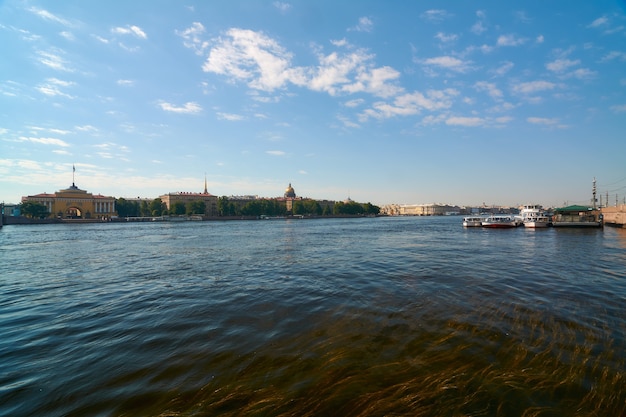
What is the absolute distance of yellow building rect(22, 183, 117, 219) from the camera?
5030 inches

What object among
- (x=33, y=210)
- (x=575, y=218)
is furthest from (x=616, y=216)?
(x=33, y=210)

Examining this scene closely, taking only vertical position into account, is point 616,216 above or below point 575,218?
above

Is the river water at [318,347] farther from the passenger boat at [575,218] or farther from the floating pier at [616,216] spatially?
the floating pier at [616,216]

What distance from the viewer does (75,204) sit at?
13075 centimetres

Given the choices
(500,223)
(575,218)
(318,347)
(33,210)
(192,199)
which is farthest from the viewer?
(192,199)

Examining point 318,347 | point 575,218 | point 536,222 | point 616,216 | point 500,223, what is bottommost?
point 318,347

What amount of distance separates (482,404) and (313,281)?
1062 centimetres

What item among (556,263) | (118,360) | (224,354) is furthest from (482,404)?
(556,263)

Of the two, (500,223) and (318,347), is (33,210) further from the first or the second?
(500,223)

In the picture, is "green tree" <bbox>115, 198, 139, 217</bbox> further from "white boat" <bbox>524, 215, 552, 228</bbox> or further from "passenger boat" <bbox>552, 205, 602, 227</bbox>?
A: "passenger boat" <bbox>552, 205, 602, 227</bbox>

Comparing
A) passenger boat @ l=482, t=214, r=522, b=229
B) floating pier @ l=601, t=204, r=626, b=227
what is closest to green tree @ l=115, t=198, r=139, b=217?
passenger boat @ l=482, t=214, r=522, b=229

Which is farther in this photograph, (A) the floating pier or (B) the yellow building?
(B) the yellow building

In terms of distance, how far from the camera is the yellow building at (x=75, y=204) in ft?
419

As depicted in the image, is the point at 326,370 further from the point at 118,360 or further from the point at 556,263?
the point at 556,263
